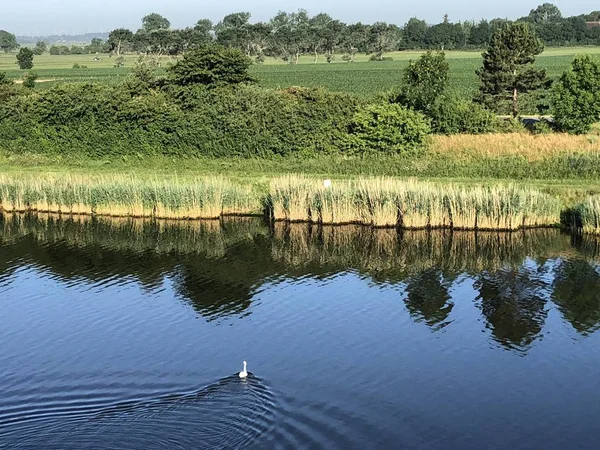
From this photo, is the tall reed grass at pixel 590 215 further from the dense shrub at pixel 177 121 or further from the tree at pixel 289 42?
the tree at pixel 289 42

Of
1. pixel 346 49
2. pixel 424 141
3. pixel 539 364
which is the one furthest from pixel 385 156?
pixel 346 49

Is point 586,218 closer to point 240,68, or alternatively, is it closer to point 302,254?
point 302,254

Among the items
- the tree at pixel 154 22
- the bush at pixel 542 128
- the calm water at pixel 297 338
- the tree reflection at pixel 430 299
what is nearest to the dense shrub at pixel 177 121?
the bush at pixel 542 128

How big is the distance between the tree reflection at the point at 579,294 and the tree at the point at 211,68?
23.0m

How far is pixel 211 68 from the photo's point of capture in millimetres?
41938

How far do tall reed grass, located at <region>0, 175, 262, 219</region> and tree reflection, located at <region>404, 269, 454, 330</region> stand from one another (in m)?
8.59

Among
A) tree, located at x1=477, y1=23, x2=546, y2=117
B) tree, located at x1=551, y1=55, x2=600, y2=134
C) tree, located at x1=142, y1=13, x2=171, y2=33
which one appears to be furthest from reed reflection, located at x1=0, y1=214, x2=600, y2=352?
tree, located at x1=142, y1=13, x2=171, y2=33

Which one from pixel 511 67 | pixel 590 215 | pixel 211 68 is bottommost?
pixel 590 215

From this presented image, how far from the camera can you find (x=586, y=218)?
25.8m

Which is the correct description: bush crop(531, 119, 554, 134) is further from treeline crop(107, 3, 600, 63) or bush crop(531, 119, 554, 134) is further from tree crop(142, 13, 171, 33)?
tree crop(142, 13, 171, 33)

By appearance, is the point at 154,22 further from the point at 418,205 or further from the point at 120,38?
the point at 418,205

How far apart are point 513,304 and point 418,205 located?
698 centimetres

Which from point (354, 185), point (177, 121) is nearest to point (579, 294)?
point (354, 185)

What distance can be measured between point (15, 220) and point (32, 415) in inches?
657
